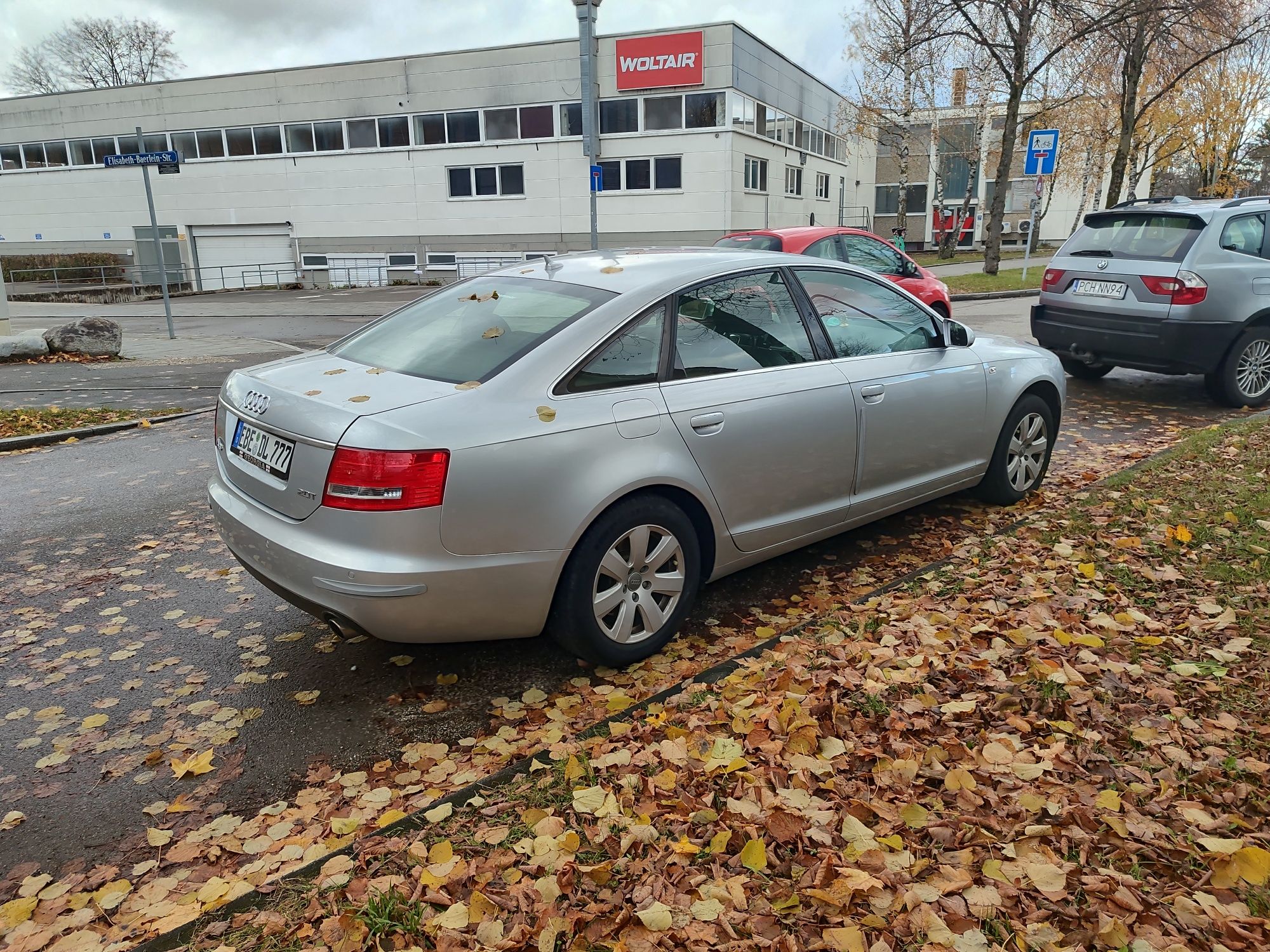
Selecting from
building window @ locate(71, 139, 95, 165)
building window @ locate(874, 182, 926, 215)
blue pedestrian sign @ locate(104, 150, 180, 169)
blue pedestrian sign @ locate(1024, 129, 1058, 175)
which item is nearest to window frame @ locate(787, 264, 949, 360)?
blue pedestrian sign @ locate(104, 150, 180, 169)

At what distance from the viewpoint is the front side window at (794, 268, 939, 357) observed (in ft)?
15.2

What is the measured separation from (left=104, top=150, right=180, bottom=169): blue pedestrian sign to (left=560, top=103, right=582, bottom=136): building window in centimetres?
1921

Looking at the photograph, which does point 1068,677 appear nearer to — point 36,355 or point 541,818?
point 541,818

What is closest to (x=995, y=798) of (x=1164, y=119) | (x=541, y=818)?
(x=541, y=818)

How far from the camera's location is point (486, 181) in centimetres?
3419

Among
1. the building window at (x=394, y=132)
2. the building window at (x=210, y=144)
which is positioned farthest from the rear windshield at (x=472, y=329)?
the building window at (x=210, y=144)

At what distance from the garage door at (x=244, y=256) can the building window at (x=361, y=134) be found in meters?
4.66

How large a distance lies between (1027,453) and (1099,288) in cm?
429

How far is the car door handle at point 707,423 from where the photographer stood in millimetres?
3812

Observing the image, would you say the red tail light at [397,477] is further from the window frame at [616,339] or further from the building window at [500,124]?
the building window at [500,124]

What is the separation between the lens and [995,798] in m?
2.58

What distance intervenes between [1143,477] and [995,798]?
3.97 meters

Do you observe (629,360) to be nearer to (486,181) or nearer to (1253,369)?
(1253,369)

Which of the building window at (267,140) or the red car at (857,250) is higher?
the building window at (267,140)
